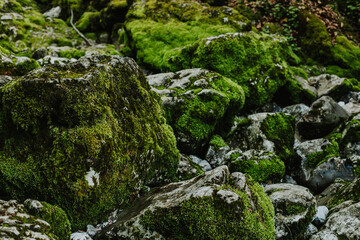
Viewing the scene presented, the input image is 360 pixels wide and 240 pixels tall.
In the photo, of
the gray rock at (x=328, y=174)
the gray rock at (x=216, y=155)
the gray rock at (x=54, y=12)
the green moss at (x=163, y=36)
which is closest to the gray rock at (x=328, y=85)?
the green moss at (x=163, y=36)

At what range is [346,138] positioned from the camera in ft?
25.6

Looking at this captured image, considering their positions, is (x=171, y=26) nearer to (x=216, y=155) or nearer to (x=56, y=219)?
(x=216, y=155)

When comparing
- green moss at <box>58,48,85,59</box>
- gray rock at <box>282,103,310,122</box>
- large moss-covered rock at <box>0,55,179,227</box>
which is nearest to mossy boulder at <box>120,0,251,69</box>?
green moss at <box>58,48,85,59</box>

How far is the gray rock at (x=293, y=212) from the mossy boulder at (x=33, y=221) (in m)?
3.52

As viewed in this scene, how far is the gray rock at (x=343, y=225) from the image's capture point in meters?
4.45

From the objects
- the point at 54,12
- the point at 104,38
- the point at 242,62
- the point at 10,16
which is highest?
the point at 242,62

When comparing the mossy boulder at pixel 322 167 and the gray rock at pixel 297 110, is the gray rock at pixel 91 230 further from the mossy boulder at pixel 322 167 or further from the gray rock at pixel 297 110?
the gray rock at pixel 297 110

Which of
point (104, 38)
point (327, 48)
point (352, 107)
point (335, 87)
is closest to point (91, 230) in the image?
point (352, 107)

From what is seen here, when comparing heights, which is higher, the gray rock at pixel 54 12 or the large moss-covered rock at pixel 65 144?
the large moss-covered rock at pixel 65 144

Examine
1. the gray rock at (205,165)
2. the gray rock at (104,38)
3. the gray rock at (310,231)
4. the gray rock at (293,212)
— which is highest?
the gray rock at (293,212)

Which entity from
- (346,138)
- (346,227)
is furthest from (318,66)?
(346,227)

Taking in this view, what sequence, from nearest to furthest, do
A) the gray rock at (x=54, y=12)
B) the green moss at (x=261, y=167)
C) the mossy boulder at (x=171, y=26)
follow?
the green moss at (x=261, y=167), the mossy boulder at (x=171, y=26), the gray rock at (x=54, y=12)

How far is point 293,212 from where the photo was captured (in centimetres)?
490

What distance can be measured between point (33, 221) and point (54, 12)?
20.5m
